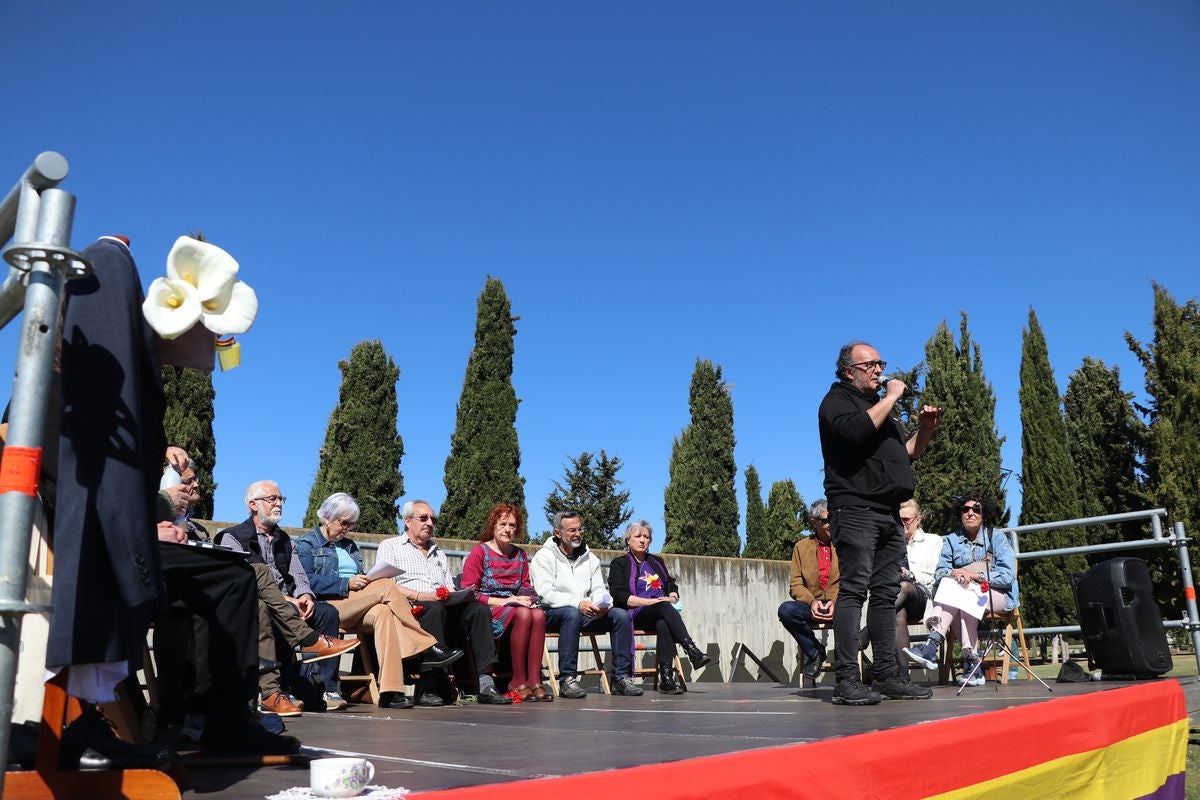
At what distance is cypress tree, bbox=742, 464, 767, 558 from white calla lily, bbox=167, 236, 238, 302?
83.5 feet

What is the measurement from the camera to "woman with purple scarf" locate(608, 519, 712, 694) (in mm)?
7172

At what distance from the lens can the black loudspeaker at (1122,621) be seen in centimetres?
622

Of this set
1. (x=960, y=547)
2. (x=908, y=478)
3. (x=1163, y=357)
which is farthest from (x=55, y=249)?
(x=1163, y=357)

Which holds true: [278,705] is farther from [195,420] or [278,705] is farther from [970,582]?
[195,420]

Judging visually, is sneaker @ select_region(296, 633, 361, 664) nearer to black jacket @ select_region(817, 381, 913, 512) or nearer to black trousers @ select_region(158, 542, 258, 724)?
black trousers @ select_region(158, 542, 258, 724)

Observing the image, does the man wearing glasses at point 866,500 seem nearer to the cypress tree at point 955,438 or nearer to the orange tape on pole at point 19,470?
the orange tape on pole at point 19,470

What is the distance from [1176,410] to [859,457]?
18.9 meters

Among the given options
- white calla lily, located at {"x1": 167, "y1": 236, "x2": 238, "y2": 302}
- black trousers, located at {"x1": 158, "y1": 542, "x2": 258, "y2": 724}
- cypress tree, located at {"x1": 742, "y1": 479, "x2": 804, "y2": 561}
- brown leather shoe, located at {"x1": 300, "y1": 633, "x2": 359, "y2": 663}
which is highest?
cypress tree, located at {"x1": 742, "y1": 479, "x2": 804, "y2": 561}

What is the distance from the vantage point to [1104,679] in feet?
20.9

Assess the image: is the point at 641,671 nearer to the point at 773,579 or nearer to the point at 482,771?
the point at 773,579

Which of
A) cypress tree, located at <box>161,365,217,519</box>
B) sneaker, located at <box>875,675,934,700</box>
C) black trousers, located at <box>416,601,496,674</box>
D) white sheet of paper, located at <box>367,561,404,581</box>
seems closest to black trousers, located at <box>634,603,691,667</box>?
black trousers, located at <box>416,601,496,674</box>

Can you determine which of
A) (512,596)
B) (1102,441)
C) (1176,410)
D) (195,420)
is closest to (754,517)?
(1102,441)

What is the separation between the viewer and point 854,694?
4523 millimetres

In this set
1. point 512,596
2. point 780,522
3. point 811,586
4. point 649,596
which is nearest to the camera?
point 512,596
